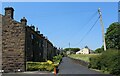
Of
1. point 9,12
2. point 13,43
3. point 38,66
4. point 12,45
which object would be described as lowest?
point 38,66

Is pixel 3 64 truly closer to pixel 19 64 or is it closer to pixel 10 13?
pixel 19 64

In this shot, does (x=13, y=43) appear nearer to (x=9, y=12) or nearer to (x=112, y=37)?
(x=9, y=12)

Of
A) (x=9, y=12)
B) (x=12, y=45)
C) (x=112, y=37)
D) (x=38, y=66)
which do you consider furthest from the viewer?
(x=112, y=37)

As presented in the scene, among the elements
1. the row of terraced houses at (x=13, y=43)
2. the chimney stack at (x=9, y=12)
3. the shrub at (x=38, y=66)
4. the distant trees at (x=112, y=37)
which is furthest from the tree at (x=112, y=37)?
the row of terraced houses at (x=13, y=43)

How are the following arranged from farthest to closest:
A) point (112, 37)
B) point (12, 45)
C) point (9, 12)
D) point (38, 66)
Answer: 1. point (112, 37)
2. point (38, 66)
3. point (9, 12)
4. point (12, 45)

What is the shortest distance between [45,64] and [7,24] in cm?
738

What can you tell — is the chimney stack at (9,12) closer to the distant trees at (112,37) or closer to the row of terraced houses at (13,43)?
the row of terraced houses at (13,43)

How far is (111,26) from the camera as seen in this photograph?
9281 cm

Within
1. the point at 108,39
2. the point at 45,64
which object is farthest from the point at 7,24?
the point at 108,39

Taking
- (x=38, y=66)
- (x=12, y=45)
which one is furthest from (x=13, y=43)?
(x=38, y=66)

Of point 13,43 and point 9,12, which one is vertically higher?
point 9,12

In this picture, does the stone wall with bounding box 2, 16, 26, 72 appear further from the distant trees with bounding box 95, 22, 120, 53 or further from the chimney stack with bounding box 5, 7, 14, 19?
the distant trees with bounding box 95, 22, 120, 53

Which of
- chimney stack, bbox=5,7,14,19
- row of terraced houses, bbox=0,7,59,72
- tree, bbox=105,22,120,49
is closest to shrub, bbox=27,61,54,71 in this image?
row of terraced houses, bbox=0,7,59,72

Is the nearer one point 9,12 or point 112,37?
point 9,12
